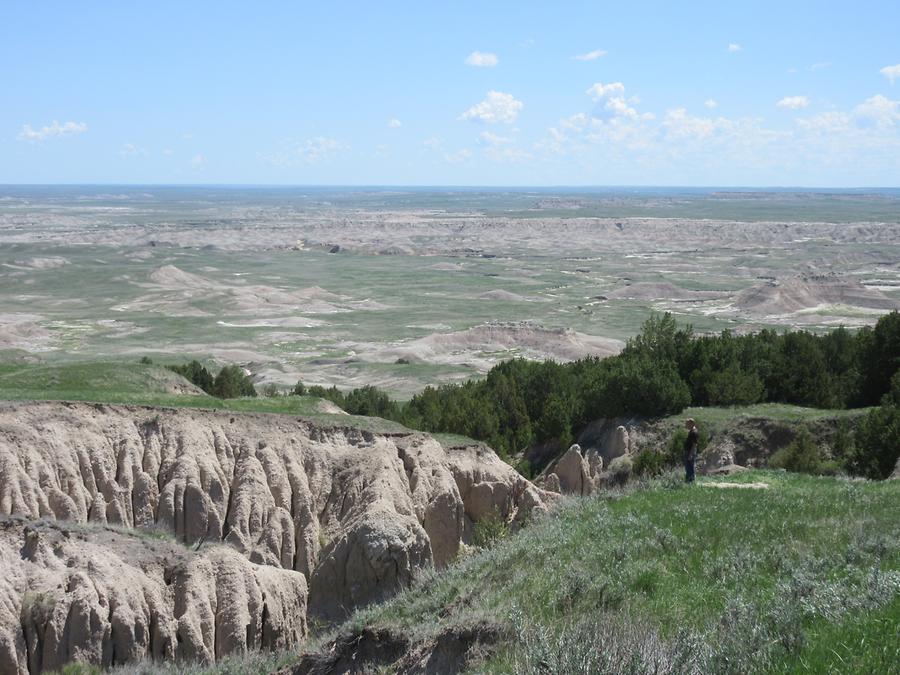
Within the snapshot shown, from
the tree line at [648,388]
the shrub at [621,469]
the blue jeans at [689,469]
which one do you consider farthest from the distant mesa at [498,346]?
the blue jeans at [689,469]

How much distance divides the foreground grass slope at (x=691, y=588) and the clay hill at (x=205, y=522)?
14.5 ft

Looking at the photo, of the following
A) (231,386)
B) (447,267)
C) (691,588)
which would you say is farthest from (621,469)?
(447,267)

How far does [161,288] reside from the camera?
101250 millimetres

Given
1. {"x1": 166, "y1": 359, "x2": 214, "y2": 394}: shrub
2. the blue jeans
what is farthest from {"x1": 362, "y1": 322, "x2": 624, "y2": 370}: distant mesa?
the blue jeans

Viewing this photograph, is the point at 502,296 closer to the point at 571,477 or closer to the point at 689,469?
the point at 571,477

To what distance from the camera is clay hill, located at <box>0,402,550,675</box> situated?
15.3m

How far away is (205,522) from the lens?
67.6ft

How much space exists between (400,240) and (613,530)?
540 ft

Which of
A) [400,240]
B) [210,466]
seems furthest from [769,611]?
[400,240]

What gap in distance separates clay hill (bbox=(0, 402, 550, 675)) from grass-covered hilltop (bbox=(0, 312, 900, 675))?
6 centimetres

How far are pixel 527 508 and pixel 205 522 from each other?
25.9 feet

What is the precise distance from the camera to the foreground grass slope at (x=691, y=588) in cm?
817

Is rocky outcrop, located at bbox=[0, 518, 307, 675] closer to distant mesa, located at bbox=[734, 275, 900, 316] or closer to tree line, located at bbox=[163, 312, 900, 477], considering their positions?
tree line, located at bbox=[163, 312, 900, 477]

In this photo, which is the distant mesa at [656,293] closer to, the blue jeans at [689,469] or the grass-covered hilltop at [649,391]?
the grass-covered hilltop at [649,391]
